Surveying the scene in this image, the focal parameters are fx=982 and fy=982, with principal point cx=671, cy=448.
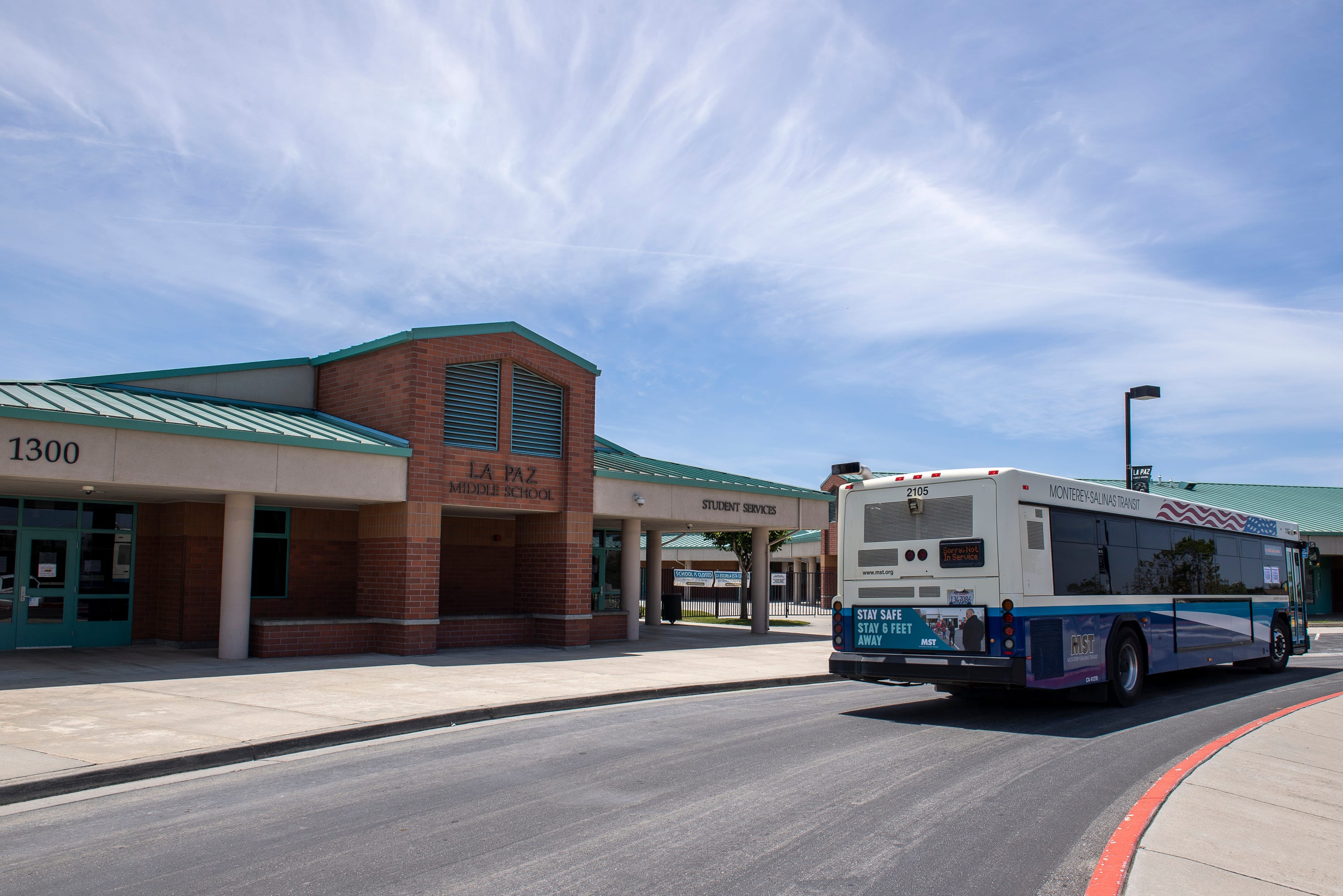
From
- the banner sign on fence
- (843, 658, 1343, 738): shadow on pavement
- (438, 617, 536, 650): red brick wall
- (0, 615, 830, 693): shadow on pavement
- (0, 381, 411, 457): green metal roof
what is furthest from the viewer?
the banner sign on fence

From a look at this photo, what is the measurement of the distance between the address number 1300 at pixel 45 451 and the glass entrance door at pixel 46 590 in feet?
15.1

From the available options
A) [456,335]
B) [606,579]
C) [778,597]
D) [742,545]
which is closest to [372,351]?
[456,335]

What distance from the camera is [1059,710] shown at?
508 inches

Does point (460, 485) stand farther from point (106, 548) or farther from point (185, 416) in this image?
point (106, 548)

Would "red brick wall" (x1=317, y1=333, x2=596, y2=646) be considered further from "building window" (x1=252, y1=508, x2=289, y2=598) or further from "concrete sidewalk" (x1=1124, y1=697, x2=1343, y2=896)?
"concrete sidewalk" (x1=1124, y1=697, x2=1343, y2=896)

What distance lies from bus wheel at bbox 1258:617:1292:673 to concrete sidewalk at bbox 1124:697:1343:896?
8.88 meters

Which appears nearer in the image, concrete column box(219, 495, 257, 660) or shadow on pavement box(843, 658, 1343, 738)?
shadow on pavement box(843, 658, 1343, 738)

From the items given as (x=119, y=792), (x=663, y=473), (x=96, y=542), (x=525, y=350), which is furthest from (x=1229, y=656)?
(x=96, y=542)

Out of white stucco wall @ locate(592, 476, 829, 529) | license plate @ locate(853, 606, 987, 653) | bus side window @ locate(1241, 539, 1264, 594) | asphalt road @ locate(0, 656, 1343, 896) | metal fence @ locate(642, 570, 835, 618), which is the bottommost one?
metal fence @ locate(642, 570, 835, 618)

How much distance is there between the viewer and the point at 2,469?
1345 cm

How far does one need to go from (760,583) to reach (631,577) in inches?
231

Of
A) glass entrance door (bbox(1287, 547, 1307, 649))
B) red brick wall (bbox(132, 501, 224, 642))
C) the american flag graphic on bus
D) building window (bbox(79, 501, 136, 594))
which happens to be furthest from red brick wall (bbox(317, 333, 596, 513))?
glass entrance door (bbox(1287, 547, 1307, 649))

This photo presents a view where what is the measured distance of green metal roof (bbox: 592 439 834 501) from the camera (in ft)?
73.3

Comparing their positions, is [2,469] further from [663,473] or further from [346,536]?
[663,473]
